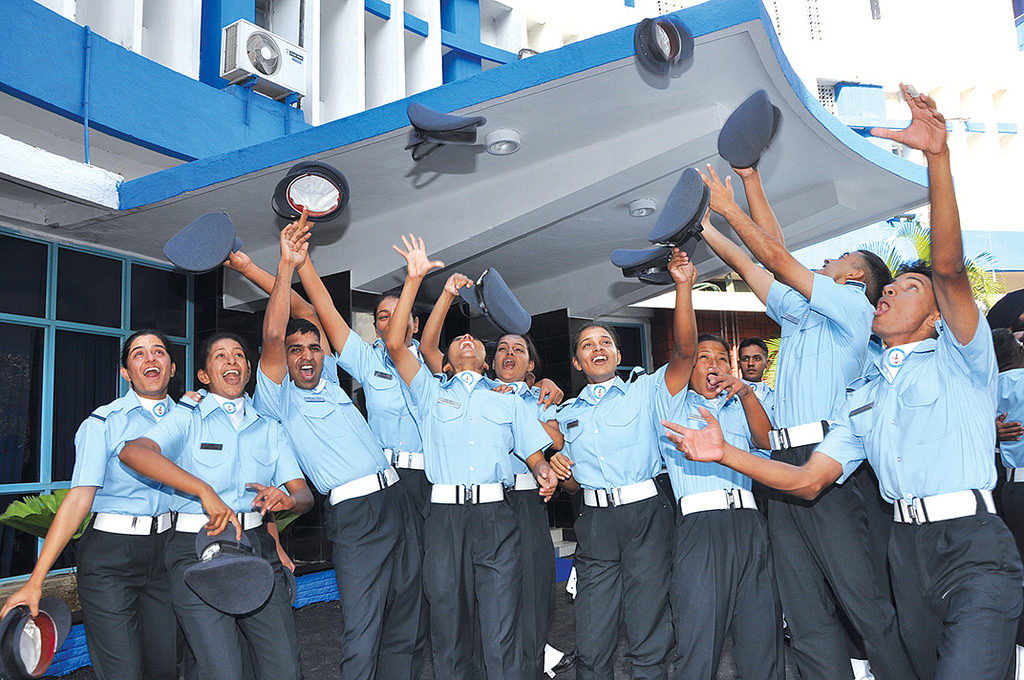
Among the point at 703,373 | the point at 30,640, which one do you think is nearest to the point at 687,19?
the point at 703,373

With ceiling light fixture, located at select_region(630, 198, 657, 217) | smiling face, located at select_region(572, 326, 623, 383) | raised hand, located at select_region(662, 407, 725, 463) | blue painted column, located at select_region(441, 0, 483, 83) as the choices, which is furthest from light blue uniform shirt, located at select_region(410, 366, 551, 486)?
blue painted column, located at select_region(441, 0, 483, 83)

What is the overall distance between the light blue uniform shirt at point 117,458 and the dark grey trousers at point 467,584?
130cm

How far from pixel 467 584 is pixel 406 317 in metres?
1.34

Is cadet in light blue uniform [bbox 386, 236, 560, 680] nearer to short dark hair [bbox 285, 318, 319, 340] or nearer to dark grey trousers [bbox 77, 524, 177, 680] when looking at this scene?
short dark hair [bbox 285, 318, 319, 340]

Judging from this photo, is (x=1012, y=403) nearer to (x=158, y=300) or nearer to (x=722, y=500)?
(x=722, y=500)

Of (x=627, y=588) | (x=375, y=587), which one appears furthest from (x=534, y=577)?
(x=375, y=587)

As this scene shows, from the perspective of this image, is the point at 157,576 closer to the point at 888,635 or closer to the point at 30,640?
the point at 30,640

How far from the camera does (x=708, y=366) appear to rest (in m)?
4.12

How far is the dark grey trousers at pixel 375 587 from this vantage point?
3.92 meters

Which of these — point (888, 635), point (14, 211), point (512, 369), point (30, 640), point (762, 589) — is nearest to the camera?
point (30, 640)

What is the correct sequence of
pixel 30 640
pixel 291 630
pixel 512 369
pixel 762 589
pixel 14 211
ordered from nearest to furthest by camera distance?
pixel 30 640
pixel 291 630
pixel 762 589
pixel 512 369
pixel 14 211

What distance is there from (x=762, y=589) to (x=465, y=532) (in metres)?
1.40

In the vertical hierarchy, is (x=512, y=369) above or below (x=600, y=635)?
above

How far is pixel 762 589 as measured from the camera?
12.3 feet
